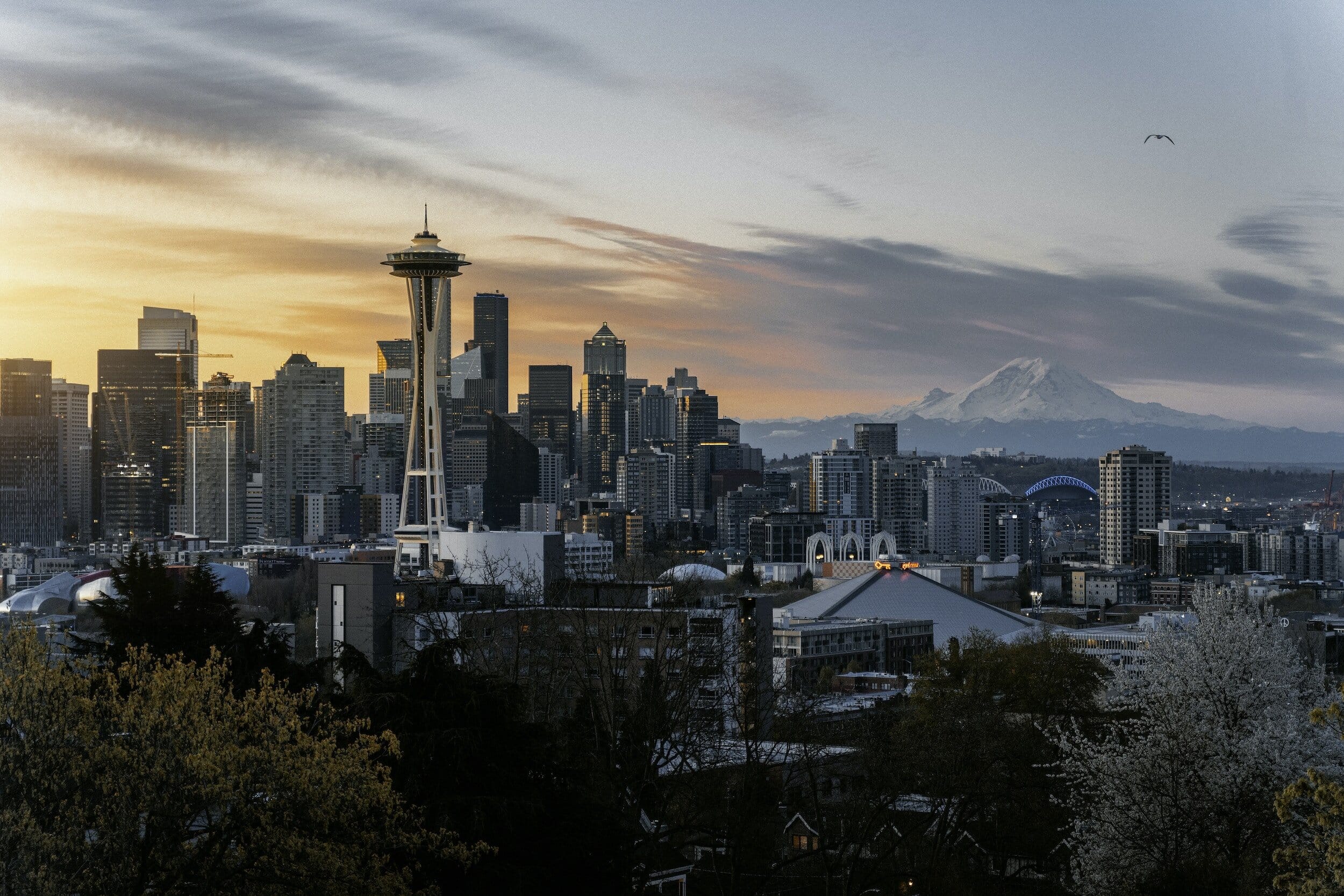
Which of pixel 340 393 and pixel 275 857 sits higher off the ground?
pixel 340 393

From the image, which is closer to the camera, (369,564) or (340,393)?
(369,564)

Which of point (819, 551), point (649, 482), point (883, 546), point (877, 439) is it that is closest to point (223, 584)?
point (883, 546)

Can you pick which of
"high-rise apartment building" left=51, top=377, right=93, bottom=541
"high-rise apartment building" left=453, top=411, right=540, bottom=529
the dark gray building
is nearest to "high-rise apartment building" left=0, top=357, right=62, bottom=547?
"high-rise apartment building" left=51, top=377, right=93, bottom=541

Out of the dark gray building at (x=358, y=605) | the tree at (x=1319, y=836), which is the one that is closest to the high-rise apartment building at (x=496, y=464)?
the dark gray building at (x=358, y=605)

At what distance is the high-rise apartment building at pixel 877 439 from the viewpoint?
141375 millimetres

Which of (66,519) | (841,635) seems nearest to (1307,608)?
(841,635)

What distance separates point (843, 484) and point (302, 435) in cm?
3891

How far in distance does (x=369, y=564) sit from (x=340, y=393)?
93.4m

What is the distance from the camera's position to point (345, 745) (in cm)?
1060

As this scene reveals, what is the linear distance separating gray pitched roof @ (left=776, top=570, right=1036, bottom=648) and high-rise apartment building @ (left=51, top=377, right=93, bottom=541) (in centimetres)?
6611

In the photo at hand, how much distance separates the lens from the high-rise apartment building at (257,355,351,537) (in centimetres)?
11906

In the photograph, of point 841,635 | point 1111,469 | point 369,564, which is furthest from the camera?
point 1111,469

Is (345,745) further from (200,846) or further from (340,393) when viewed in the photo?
(340,393)

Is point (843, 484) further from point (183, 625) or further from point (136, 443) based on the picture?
point (183, 625)
